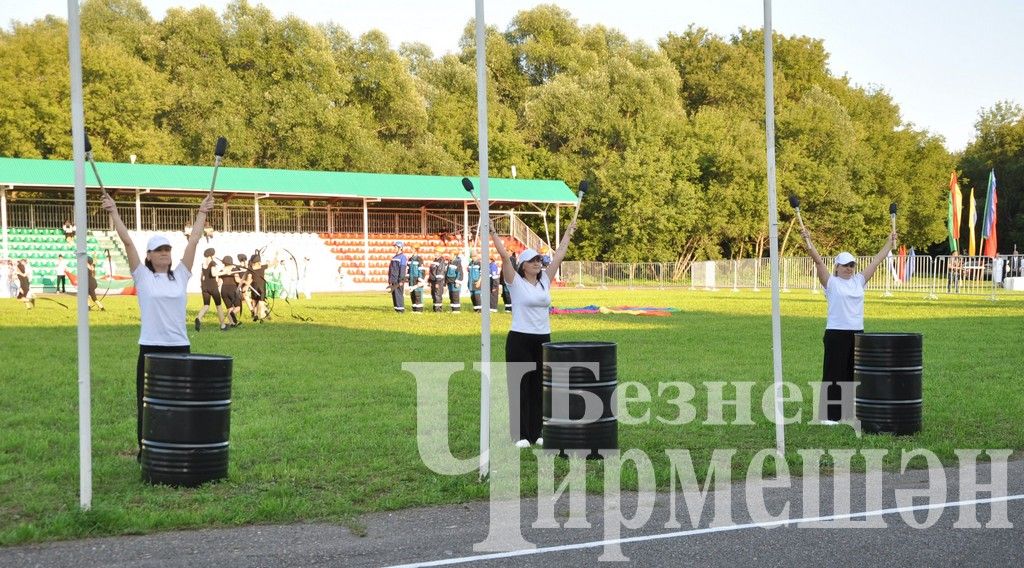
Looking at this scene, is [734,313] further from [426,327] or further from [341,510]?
[341,510]

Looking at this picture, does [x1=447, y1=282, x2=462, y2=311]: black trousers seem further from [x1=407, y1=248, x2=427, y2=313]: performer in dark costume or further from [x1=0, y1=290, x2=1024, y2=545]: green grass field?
[x1=0, y1=290, x2=1024, y2=545]: green grass field

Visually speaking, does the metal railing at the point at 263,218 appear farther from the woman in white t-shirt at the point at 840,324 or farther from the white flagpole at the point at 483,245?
the white flagpole at the point at 483,245

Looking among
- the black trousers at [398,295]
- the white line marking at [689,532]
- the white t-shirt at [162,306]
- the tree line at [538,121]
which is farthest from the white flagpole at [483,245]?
the tree line at [538,121]

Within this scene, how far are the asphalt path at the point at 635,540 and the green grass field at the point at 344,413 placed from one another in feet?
1.21

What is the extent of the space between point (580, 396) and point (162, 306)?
3.64 metres

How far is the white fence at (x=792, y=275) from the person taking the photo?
41.8 metres

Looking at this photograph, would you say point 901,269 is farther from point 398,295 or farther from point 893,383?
point 893,383

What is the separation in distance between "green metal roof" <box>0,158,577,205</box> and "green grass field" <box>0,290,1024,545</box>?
2366cm

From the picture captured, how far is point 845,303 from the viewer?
10961mm

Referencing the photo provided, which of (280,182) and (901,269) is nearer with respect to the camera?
(901,269)

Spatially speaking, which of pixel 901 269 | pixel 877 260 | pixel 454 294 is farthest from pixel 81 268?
pixel 901 269

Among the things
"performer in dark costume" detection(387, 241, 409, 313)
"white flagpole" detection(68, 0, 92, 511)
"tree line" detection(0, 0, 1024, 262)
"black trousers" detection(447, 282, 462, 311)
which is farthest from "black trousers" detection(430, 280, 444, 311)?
"tree line" detection(0, 0, 1024, 262)

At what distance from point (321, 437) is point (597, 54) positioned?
69349 millimetres

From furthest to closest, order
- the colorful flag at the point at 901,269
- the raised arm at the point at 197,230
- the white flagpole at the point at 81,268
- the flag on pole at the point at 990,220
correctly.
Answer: the colorful flag at the point at 901,269, the flag on pole at the point at 990,220, the raised arm at the point at 197,230, the white flagpole at the point at 81,268
